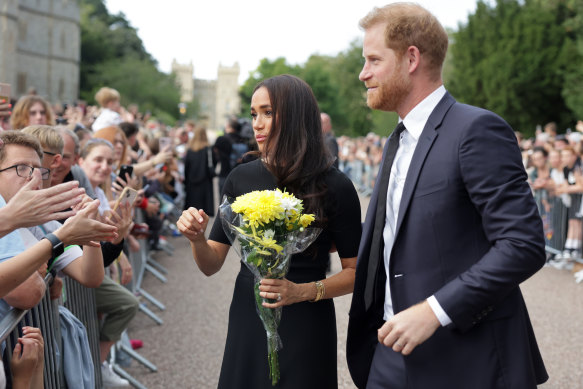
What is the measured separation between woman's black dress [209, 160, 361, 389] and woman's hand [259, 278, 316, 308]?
139 millimetres

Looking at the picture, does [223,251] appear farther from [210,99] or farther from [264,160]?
[210,99]

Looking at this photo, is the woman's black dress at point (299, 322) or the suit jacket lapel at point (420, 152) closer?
the suit jacket lapel at point (420, 152)

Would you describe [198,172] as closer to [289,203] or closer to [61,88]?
[289,203]

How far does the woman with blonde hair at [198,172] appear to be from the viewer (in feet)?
47.9

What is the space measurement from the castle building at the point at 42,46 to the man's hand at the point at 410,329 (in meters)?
56.6

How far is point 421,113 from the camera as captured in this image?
269cm

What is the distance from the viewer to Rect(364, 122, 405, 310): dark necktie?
2.74 m

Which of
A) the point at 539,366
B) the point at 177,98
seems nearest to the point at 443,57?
the point at 539,366

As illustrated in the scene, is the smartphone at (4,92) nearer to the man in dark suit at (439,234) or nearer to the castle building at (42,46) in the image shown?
the man in dark suit at (439,234)

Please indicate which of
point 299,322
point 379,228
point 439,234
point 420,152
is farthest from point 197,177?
point 439,234

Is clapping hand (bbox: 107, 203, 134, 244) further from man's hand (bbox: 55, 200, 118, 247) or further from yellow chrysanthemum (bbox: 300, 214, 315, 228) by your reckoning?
yellow chrysanthemum (bbox: 300, 214, 315, 228)

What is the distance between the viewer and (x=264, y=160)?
3.24 m

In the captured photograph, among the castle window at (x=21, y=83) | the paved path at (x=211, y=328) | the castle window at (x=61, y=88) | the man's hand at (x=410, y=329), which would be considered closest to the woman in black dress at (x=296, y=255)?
the man's hand at (x=410, y=329)

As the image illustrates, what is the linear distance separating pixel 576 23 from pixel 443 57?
136ft
